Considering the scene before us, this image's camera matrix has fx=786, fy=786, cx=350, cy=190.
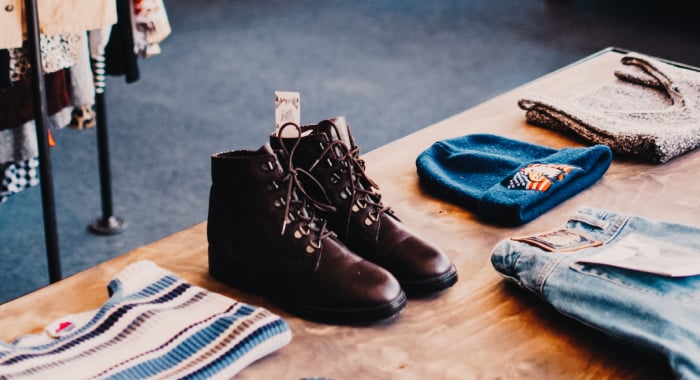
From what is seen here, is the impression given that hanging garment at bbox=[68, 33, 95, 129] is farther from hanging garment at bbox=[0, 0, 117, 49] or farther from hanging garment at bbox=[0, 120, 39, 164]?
hanging garment at bbox=[0, 0, 117, 49]

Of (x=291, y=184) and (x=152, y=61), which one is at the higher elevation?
(x=291, y=184)

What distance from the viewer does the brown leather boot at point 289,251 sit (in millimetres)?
798

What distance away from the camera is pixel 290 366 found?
0.74 metres

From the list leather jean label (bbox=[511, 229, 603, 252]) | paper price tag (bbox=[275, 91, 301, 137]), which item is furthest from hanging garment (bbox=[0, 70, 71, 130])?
leather jean label (bbox=[511, 229, 603, 252])

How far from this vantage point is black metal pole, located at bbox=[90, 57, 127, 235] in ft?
6.01

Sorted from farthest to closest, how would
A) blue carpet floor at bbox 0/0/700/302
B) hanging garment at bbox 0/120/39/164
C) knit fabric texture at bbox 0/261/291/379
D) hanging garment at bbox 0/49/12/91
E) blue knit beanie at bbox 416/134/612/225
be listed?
1. blue carpet floor at bbox 0/0/700/302
2. hanging garment at bbox 0/120/39/164
3. hanging garment at bbox 0/49/12/91
4. blue knit beanie at bbox 416/134/612/225
5. knit fabric texture at bbox 0/261/291/379

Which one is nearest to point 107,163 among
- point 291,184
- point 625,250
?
→ point 291,184

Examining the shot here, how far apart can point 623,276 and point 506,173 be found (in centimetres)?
34

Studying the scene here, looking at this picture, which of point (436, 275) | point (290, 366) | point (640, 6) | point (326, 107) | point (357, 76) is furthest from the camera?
point (640, 6)

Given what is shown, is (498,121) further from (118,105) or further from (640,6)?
(640,6)

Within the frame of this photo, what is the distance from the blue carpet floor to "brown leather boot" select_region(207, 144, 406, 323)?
1.18 meters

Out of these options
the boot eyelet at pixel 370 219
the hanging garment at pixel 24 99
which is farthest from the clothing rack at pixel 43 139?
the boot eyelet at pixel 370 219

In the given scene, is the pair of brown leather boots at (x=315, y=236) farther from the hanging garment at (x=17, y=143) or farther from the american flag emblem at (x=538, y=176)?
the hanging garment at (x=17, y=143)

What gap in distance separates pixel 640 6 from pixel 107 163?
3.09 meters
